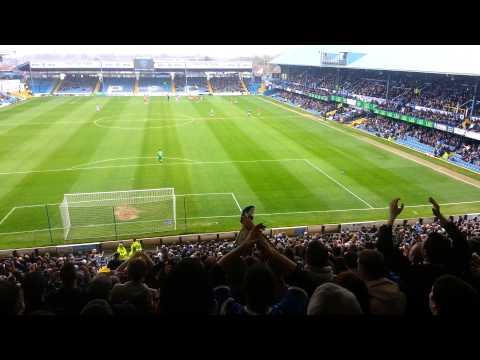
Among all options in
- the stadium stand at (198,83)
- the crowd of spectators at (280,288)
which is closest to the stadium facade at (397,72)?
the stadium stand at (198,83)

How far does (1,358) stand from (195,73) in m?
107

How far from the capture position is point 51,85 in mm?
92250

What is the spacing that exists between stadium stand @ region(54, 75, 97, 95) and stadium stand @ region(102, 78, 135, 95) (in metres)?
2.88

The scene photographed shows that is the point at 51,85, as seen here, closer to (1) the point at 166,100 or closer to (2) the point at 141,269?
(1) the point at 166,100

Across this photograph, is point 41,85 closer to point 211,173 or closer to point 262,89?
point 262,89

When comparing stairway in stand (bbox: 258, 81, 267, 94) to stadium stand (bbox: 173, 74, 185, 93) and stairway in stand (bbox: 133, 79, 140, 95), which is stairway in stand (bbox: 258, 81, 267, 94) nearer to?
stadium stand (bbox: 173, 74, 185, 93)

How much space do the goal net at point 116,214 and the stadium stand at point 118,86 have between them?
7049 centimetres

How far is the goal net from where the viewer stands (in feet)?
69.4

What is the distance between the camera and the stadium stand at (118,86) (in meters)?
92.1

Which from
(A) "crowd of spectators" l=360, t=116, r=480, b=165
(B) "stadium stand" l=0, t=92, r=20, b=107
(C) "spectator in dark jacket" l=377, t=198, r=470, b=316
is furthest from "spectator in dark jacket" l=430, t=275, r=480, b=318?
(B) "stadium stand" l=0, t=92, r=20, b=107

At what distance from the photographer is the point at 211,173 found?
99.1 feet

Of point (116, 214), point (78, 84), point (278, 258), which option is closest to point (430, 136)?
→ point (116, 214)

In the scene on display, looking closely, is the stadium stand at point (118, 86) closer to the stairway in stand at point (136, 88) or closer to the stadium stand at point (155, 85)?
the stairway in stand at point (136, 88)
